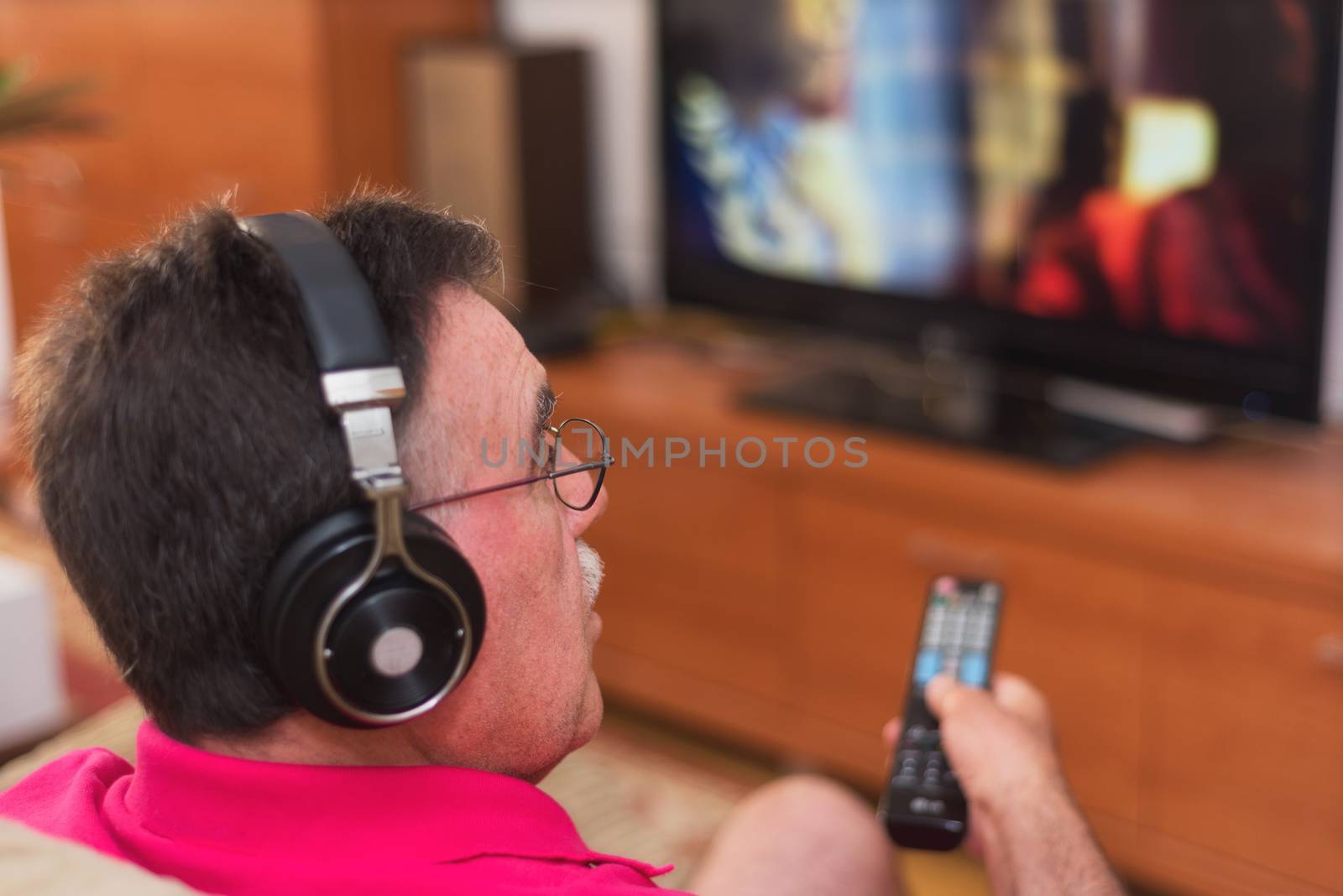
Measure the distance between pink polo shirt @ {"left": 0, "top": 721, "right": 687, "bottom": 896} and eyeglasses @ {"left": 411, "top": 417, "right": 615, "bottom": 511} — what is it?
0.17m

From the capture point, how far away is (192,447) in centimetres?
71

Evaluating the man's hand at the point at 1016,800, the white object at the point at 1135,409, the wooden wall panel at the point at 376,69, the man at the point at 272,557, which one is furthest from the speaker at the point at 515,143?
the man at the point at 272,557

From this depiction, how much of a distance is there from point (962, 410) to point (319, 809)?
1.67 meters

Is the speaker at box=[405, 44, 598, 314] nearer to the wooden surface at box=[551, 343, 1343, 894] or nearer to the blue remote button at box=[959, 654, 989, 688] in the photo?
the wooden surface at box=[551, 343, 1343, 894]

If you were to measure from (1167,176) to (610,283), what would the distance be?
4.01ft

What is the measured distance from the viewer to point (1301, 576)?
5.94 ft

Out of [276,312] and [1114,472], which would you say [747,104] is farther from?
[276,312]

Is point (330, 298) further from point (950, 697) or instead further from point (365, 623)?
point (950, 697)

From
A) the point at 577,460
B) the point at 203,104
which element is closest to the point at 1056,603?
the point at 577,460

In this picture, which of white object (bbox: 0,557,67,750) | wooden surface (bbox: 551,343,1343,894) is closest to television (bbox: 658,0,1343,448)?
wooden surface (bbox: 551,343,1343,894)

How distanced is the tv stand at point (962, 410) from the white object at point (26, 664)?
1104 mm

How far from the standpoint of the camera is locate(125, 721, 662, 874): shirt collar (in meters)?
0.76

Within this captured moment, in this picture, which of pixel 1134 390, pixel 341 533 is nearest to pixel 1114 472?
pixel 1134 390

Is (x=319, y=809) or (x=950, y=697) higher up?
(x=319, y=809)
